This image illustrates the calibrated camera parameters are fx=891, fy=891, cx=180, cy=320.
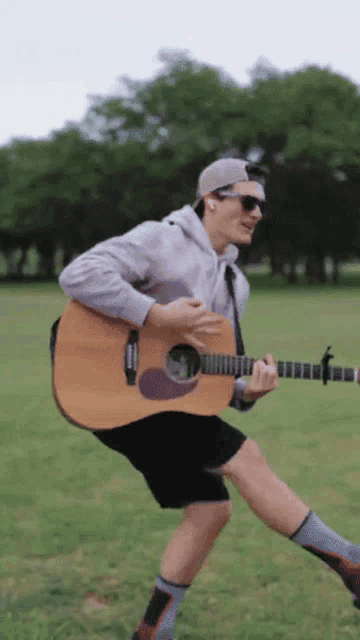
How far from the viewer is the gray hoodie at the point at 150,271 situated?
328 cm

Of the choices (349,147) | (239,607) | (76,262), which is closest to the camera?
(76,262)

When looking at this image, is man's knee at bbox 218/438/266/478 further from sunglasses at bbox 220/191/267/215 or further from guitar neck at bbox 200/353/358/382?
sunglasses at bbox 220/191/267/215

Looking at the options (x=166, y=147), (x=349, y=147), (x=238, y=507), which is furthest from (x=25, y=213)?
(x=238, y=507)

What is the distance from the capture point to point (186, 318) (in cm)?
324

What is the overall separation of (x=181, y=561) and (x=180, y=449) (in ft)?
1.47

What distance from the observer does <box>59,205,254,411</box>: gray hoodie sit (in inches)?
129

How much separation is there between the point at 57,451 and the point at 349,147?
4699 centimetres

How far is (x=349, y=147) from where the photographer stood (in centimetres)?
5166

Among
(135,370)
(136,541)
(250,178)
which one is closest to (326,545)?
(135,370)

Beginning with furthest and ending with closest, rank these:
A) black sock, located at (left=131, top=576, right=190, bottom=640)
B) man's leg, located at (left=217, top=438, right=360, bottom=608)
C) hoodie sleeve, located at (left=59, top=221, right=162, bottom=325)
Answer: black sock, located at (left=131, top=576, right=190, bottom=640) → hoodie sleeve, located at (left=59, top=221, right=162, bottom=325) → man's leg, located at (left=217, top=438, right=360, bottom=608)

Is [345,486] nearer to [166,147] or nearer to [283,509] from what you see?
[283,509]

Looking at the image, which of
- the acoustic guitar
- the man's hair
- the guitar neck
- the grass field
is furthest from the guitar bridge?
the grass field

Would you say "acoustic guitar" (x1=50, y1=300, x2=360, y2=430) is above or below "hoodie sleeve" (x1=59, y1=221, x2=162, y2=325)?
below

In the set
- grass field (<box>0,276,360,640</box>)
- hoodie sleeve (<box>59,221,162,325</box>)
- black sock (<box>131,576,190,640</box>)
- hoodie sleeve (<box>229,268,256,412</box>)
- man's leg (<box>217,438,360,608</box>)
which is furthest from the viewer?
grass field (<box>0,276,360,640</box>)
